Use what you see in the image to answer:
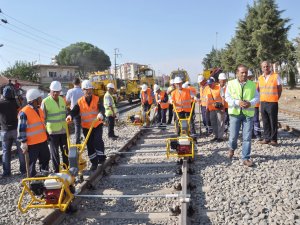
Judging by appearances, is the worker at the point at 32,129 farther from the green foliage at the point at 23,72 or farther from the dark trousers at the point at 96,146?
the green foliage at the point at 23,72

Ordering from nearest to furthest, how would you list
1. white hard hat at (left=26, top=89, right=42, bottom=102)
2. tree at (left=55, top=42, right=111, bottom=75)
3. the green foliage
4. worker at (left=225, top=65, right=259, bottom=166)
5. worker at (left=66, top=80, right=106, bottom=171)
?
white hard hat at (left=26, top=89, right=42, bottom=102), worker at (left=225, top=65, right=259, bottom=166), worker at (left=66, top=80, right=106, bottom=171), the green foliage, tree at (left=55, top=42, right=111, bottom=75)

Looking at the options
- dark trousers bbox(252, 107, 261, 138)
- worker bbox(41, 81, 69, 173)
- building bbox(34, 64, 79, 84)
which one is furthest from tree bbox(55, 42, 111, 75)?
worker bbox(41, 81, 69, 173)

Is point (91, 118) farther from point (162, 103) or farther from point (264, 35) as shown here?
point (264, 35)

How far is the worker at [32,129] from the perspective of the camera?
525 centimetres

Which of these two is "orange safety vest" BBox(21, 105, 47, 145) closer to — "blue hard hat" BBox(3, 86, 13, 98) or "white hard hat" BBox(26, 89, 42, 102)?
"white hard hat" BBox(26, 89, 42, 102)

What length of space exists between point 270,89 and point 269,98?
218 mm

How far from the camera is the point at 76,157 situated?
5051mm

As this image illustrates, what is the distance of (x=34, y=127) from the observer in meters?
5.44

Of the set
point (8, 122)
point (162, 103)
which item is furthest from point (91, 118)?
point (162, 103)

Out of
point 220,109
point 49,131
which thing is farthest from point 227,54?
point 49,131

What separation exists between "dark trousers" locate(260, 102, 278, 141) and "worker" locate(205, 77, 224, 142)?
4.02 ft

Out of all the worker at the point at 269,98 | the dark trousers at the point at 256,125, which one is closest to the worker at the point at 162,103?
the dark trousers at the point at 256,125

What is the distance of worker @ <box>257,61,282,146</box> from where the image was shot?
293 inches

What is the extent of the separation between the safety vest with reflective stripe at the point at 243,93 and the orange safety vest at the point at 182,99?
7.97 feet
